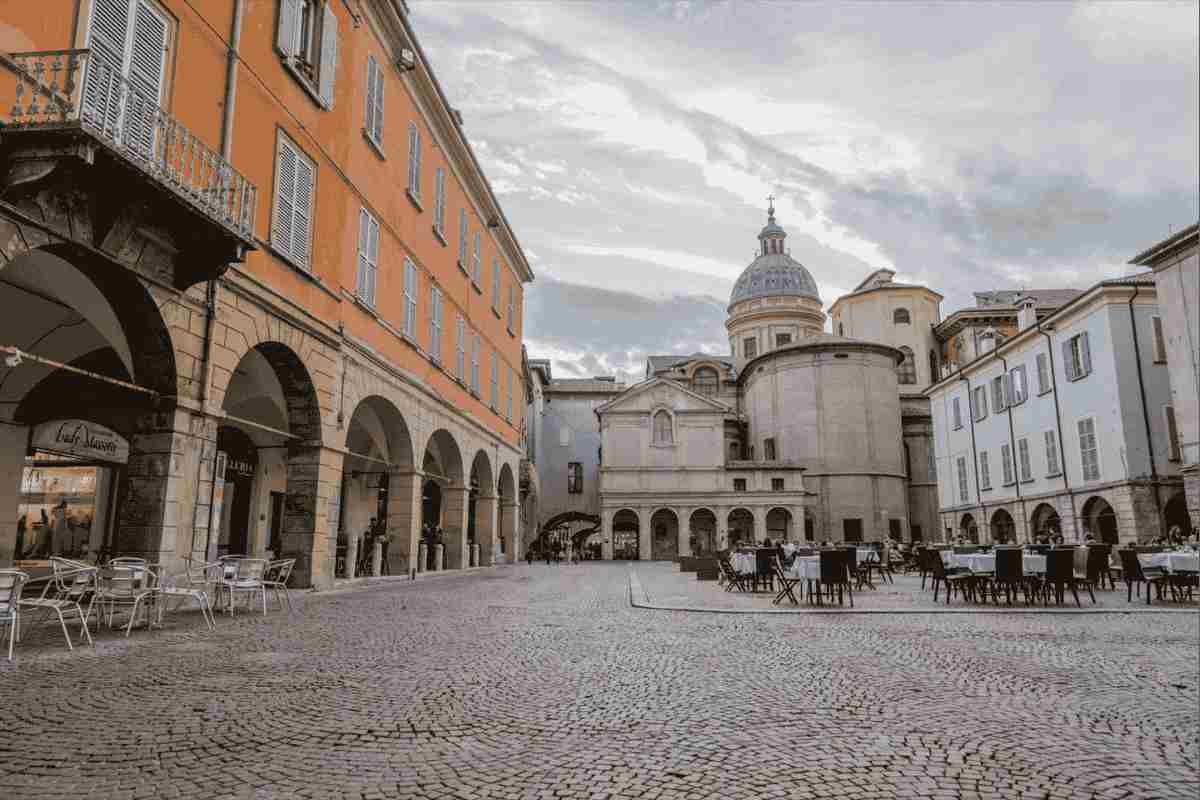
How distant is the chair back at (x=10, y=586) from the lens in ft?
21.4

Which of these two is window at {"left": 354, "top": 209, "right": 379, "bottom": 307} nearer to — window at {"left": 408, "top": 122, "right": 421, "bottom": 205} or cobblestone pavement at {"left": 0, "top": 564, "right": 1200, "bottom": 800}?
window at {"left": 408, "top": 122, "right": 421, "bottom": 205}

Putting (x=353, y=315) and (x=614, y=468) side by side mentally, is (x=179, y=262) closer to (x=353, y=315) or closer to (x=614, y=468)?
(x=353, y=315)

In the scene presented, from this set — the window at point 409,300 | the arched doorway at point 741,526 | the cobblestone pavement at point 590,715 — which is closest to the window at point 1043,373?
the arched doorway at point 741,526

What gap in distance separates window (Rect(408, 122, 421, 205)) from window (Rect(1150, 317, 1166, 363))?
82.7 ft

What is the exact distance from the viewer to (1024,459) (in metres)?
33.2

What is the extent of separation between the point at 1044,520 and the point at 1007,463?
10.3 ft

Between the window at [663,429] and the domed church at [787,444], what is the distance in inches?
2.5

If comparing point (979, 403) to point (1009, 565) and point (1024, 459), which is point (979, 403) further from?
point (1009, 565)

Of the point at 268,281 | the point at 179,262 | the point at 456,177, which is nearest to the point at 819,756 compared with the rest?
the point at 179,262

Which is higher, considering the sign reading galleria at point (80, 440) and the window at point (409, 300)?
the window at point (409, 300)

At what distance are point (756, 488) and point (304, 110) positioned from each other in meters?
38.9

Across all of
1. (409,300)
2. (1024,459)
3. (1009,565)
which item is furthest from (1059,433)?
(409,300)

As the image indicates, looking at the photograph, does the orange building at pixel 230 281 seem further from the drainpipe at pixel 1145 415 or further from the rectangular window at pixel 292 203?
the drainpipe at pixel 1145 415

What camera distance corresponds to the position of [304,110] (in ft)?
46.5
